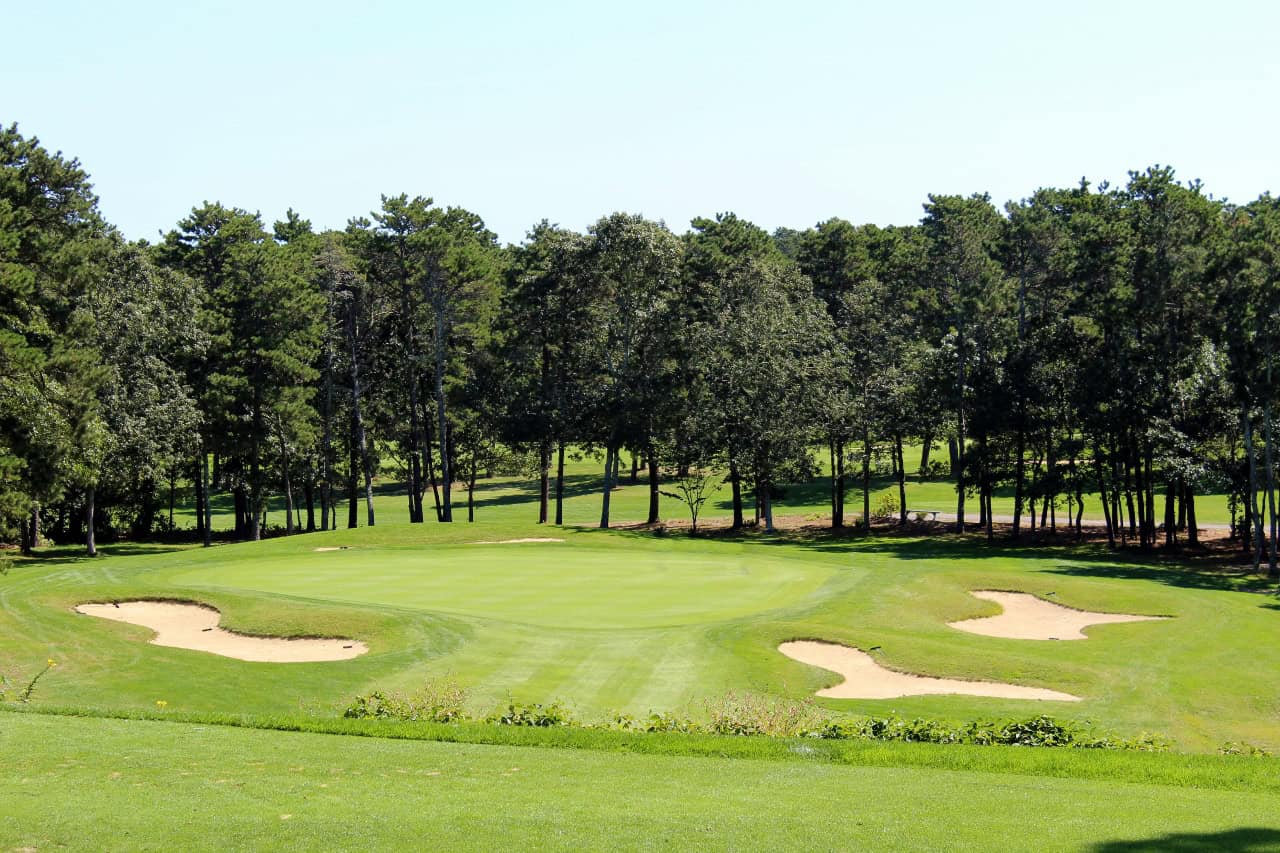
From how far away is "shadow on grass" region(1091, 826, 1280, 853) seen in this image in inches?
394

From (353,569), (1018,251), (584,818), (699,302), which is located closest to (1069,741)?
(584,818)

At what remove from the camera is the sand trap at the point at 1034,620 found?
29.3m

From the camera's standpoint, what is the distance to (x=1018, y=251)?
6775 cm

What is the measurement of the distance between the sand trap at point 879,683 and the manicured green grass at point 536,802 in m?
Answer: 8.13

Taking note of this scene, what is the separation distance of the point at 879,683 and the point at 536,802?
13160 mm

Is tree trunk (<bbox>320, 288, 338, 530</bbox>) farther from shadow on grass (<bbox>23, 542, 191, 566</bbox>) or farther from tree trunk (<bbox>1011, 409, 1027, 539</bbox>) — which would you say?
tree trunk (<bbox>1011, 409, 1027, 539</bbox>)

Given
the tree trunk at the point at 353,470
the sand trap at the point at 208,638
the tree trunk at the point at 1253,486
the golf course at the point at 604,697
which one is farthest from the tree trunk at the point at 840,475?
Result: the sand trap at the point at 208,638

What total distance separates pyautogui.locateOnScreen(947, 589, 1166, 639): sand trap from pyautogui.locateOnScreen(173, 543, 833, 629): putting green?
16.7 feet

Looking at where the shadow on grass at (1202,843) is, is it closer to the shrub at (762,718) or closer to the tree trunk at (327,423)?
the shrub at (762,718)

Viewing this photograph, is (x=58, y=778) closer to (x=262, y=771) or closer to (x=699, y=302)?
(x=262, y=771)

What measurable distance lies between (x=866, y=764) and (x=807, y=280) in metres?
50.9

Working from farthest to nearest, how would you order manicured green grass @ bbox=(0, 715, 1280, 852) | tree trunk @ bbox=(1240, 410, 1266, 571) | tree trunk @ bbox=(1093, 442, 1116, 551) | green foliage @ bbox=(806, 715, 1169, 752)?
tree trunk @ bbox=(1093, 442, 1116, 551)
tree trunk @ bbox=(1240, 410, 1266, 571)
green foliage @ bbox=(806, 715, 1169, 752)
manicured green grass @ bbox=(0, 715, 1280, 852)

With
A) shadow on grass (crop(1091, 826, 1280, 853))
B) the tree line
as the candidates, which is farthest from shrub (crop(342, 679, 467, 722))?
the tree line

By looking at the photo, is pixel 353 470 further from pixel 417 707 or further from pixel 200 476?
pixel 417 707
